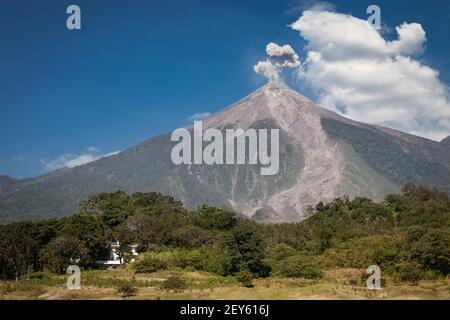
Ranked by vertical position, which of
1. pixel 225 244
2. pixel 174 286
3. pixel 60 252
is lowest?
pixel 174 286

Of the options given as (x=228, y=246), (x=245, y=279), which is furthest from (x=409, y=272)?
(x=228, y=246)

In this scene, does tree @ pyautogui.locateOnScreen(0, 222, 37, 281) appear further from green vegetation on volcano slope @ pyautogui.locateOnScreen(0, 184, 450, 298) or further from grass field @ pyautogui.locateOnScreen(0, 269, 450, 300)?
grass field @ pyautogui.locateOnScreen(0, 269, 450, 300)

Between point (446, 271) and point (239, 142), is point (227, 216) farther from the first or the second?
point (239, 142)

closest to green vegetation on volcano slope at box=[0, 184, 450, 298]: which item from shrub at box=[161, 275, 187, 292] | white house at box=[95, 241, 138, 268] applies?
shrub at box=[161, 275, 187, 292]

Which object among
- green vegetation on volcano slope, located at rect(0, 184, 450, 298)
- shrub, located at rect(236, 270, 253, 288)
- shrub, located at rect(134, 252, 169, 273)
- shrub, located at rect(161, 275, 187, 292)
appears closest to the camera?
shrub, located at rect(161, 275, 187, 292)

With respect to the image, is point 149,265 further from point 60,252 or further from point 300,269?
point 300,269
